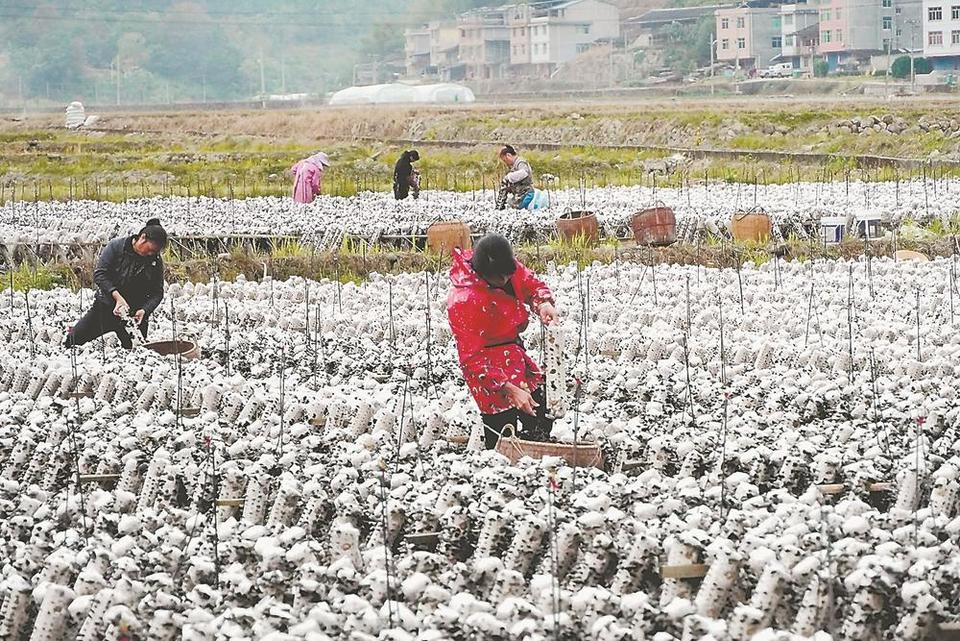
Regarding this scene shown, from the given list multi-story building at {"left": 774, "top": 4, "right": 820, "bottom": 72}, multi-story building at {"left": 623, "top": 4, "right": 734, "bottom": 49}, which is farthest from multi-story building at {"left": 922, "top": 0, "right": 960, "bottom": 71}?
multi-story building at {"left": 623, "top": 4, "right": 734, "bottom": 49}

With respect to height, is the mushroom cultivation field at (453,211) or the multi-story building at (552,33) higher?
the multi-story building at (552,33)

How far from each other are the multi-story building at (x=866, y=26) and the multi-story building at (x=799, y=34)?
6.41 feet

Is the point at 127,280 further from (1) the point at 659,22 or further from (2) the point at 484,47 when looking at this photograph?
(2) the point at 484,47

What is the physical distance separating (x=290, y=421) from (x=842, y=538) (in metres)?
3.03

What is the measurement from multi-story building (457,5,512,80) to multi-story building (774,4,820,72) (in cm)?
1854

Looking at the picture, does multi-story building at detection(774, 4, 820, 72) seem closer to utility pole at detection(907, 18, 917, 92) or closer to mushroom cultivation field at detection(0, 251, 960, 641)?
utility pole at detection(907, 18, 917, 92)

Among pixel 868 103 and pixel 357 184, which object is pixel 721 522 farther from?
pixel 868 103

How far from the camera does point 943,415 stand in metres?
6.45

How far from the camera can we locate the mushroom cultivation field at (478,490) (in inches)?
175

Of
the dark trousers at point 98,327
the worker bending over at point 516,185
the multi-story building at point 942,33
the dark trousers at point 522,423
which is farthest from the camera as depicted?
the multi-story building at point 942,33

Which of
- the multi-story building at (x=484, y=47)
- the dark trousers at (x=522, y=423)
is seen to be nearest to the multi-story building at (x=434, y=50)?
the multi-story building at (x=484, y=47)

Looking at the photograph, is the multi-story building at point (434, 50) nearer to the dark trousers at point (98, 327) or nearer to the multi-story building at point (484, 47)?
the multi-story building at point (484, 47)

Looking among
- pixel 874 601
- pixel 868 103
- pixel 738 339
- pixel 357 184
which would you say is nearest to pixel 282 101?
pixel 868 103

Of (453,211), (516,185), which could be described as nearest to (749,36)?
(453,211)
